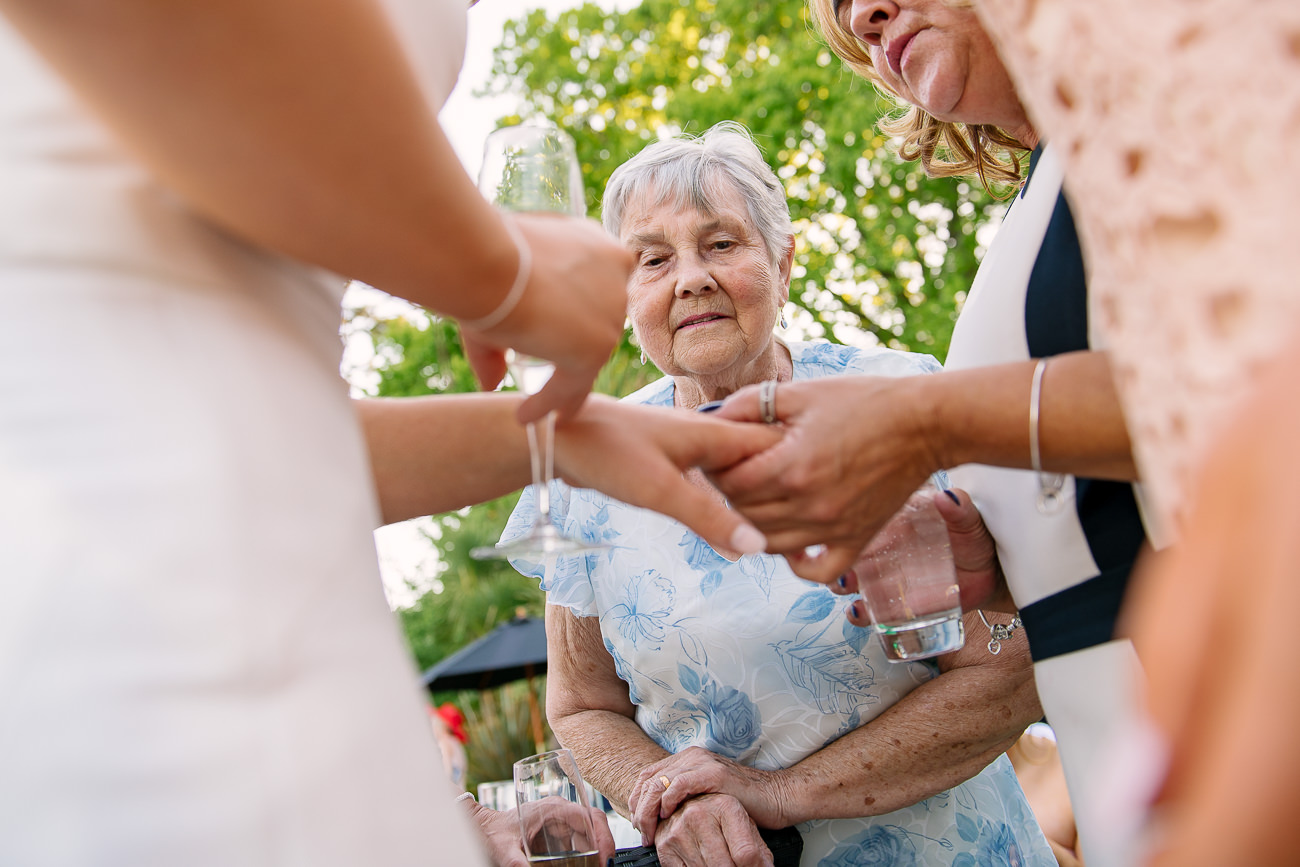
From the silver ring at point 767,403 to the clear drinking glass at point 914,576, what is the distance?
0.27 m

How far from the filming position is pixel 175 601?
2.44ft

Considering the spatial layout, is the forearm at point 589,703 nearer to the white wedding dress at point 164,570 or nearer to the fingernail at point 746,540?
the fingernail at point 746,540

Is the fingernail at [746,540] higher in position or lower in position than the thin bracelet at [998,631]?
higher

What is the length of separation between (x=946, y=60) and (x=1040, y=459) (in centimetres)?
101

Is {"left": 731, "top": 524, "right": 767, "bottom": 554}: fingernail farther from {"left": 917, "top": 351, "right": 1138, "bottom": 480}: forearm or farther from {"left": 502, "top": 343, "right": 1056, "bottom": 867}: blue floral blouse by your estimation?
{"left": 502, "top": 343, "right": 1056, "bottom": 867}: blue floral blouse

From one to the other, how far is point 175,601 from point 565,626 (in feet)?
7.27

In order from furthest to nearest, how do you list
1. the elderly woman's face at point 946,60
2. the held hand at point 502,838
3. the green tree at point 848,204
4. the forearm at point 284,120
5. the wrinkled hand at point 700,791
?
the green tree at point 848,204, the wrinkled hand at point 700,791, the elderly woman's face at point 946,60, the held hand at point 502,838, the forearm at point 284,120

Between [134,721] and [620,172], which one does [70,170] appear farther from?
[620,172]

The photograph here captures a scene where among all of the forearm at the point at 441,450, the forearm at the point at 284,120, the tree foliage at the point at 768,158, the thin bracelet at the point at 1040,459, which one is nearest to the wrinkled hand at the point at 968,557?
the thin bracelet at the point at 1040,459

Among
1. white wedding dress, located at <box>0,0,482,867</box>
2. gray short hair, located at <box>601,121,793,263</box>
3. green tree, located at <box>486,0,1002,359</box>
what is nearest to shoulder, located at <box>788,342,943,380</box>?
gray short hair, located at <box>601,121,793,263</box>

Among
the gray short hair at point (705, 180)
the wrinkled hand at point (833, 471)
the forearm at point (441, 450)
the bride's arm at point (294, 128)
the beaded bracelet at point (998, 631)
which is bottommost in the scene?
the beaded bracelet at point (998, 631)

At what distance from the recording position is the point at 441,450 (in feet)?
5.30

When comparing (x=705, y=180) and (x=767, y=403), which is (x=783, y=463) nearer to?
(x=767, y=403)

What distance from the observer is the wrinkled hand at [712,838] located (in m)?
2.13
